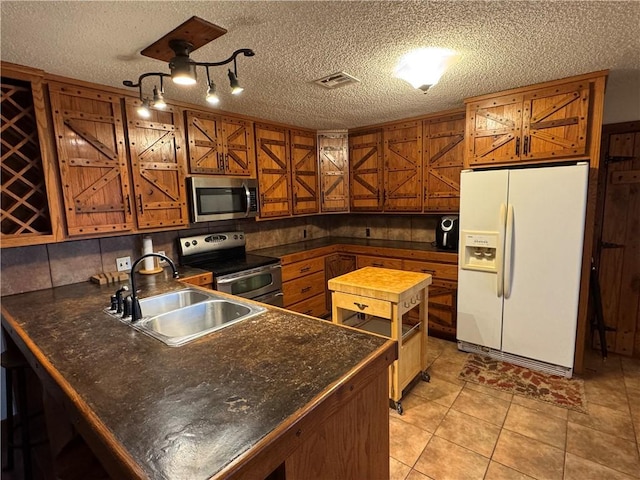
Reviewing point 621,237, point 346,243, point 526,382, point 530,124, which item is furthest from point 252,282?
point 621,237

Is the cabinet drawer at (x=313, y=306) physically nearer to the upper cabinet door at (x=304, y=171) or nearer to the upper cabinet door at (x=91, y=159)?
the upper cabinet door at (x=304, y=171)

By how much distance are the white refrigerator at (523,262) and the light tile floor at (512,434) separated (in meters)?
0.46

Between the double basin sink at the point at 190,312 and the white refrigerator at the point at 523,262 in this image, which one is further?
the white refrigerator at the point at 523,262

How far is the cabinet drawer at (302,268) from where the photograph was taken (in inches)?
134

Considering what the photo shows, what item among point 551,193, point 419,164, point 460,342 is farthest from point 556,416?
point 419,164

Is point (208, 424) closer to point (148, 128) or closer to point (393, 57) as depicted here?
point (393, 57)

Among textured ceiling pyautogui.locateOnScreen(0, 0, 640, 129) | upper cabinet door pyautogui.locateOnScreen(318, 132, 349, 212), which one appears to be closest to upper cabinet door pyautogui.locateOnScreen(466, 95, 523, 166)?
textured ceiling pyautogui.locateOnScreen(0, 0, 640, 129)

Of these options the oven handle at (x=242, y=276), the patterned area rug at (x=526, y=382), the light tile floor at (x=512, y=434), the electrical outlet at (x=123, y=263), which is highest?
the electrical outlet at (x=123, y=263)

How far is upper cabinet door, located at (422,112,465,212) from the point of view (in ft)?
10.7

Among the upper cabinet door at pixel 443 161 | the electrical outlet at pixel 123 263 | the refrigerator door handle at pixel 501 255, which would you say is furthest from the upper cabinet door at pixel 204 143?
the refrigerator door handle at pixel 501 255

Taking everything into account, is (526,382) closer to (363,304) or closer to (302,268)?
(363,304)

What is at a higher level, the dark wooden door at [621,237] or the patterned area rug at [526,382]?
the dark wooden door at [621,237]

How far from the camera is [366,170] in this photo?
3969 millimetres

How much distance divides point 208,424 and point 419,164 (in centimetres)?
328
